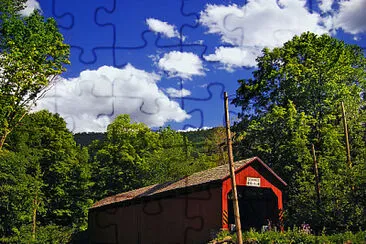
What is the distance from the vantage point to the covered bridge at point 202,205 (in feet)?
75.9

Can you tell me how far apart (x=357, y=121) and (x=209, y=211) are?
19190 mm

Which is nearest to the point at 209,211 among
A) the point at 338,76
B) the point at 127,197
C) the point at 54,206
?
the point at 127,197

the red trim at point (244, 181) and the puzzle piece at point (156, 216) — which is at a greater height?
the red trim at point (244, 181)

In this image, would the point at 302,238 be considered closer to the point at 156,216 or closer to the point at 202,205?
the point at 202,205

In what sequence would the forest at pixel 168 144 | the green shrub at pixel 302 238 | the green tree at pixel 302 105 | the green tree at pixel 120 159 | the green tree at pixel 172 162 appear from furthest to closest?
the green tree at pixel 172 162, the green tree at pixel 120 159, the green tree at pixel 302 105, the forest at pixel 168 144, the green shrub at pixel 302 238

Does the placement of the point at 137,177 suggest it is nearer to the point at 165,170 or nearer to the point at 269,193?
the point at 165,170

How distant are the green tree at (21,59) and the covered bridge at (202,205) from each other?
393 inches

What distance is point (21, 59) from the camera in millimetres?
28312

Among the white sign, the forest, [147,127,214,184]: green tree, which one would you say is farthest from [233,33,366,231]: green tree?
[147,127,214,184]: green tree

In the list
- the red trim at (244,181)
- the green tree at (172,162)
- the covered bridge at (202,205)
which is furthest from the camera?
the green tree at (172,162)

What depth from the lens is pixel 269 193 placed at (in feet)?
90.0

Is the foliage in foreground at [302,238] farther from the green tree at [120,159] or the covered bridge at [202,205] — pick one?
the green tree at [120,159]

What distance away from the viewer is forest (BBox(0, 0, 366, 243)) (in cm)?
2686


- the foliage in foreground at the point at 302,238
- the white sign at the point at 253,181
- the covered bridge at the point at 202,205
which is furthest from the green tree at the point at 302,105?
the foliage in foreground at the point at 302,238
